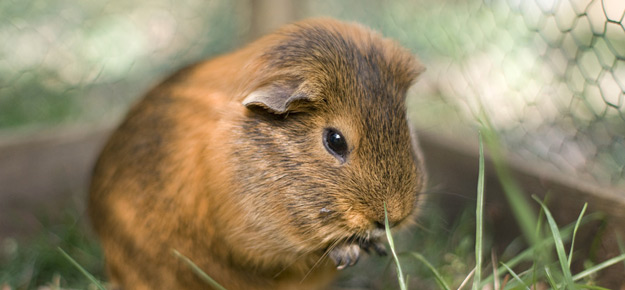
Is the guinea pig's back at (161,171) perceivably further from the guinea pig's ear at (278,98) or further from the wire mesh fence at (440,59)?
the wire mesh fence at (440,59)

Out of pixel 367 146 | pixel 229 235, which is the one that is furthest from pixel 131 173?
pixel 367 146

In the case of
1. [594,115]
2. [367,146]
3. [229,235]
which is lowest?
[229,235]

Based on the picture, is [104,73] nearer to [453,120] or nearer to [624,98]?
[453,120]

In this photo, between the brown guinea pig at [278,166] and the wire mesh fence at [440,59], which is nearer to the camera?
the brown guinea pig at [278,166]

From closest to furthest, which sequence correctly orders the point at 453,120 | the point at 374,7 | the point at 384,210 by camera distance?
the point at 384,210, the point at 453,120, the point at 374,7

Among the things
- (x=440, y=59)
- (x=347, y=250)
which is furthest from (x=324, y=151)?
Answer: (x=440, y=59)

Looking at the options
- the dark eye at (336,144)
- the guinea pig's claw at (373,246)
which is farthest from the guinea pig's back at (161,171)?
the guinea pig's claw at (373,246)

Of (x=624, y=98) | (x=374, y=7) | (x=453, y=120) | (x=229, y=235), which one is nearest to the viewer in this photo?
(x=229, y=235)
